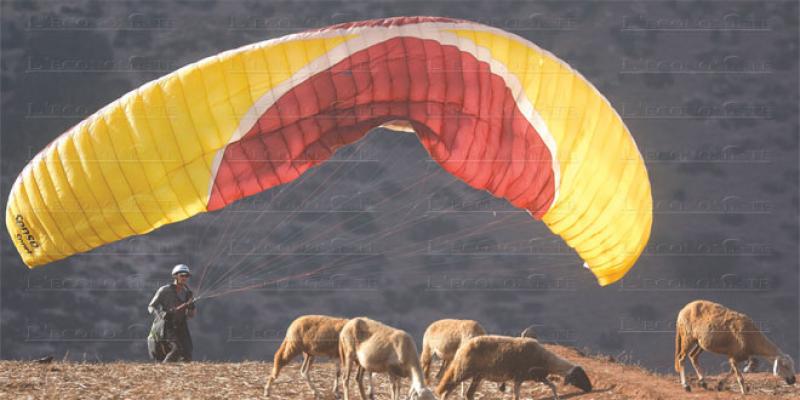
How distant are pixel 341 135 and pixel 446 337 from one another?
368 centimetres

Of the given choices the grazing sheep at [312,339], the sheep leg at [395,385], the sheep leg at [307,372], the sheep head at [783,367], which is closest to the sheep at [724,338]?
the sheep head at [783,367]

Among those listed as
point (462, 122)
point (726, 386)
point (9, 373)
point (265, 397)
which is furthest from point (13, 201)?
point (726, 386)

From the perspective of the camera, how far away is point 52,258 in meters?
15.5

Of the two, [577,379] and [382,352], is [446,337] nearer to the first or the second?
[382,352]

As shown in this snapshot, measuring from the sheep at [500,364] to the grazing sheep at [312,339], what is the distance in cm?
160

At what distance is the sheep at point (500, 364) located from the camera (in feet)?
39.7

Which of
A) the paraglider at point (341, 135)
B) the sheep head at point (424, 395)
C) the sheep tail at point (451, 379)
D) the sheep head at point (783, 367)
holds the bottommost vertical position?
the sheep head at point (783, 367)

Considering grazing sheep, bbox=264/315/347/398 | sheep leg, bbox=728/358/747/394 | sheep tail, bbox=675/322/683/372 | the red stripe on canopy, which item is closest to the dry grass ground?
sheep leg, bbox=728/358/747/394

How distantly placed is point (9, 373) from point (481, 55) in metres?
7.94

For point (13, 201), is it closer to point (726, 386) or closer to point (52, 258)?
point (52, 258)

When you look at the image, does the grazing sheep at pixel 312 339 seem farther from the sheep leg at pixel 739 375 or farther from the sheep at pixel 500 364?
the sheep leg at pixel 739 375

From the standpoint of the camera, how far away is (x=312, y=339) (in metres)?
13.2

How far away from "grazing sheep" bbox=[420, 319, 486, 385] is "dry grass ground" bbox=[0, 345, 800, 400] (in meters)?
0.57

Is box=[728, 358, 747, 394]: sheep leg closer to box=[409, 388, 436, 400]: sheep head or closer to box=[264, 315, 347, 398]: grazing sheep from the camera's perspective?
box=[409, 388, 436, 400]: sheep head
